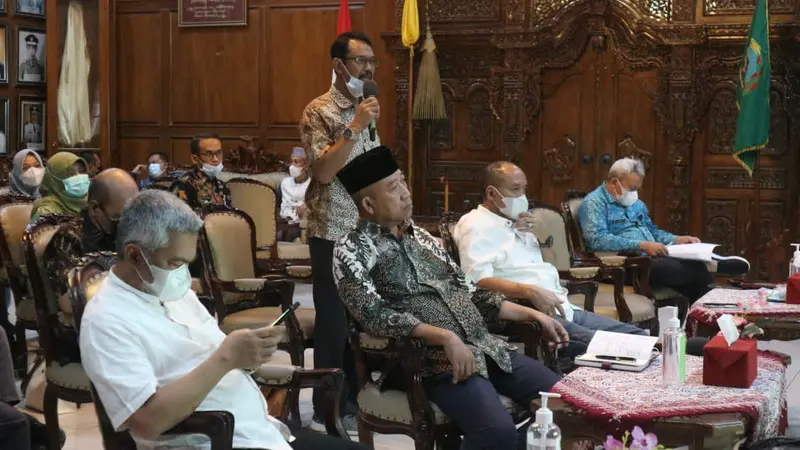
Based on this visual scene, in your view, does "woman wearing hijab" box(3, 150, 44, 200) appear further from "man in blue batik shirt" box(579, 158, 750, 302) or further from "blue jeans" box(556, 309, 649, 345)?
"blue jeans" box(556, 309, 649, 345)

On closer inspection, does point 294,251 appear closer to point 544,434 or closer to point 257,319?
point 257,319

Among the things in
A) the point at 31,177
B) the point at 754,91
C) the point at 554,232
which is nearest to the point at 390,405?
the point at 554,232

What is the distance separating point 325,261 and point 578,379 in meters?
1.46

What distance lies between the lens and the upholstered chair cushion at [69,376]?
3.90 meters

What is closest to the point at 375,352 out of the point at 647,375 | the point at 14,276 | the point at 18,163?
the point at 647,375

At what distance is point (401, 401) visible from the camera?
3441 millimetres

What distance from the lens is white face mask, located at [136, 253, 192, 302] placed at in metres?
2.59

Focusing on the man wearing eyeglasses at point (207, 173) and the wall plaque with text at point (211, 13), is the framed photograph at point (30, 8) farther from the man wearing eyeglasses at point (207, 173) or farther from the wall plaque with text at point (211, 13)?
the man wearing eyeglasses at point (207, 173)

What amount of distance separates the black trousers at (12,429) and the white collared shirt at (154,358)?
0.43 metres

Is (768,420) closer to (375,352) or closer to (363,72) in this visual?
(375,352)

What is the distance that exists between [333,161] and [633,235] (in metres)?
2.66

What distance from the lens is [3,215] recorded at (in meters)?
5.59

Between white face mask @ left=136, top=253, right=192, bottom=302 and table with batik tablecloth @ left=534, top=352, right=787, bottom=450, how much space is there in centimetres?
114

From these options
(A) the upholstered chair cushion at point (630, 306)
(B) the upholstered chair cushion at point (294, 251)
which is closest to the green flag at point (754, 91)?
(A) the upholstered chair cushion at point (630, 306)
